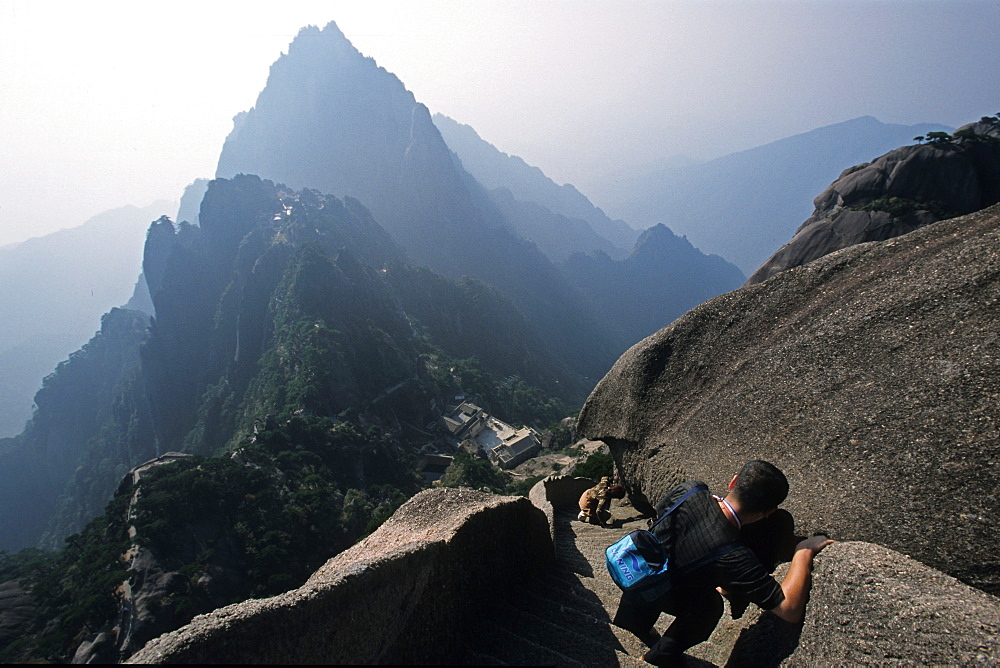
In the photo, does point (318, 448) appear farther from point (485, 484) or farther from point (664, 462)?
point (664, 462)

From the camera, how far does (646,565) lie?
2.57 meters

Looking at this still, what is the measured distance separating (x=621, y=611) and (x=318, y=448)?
4184 cm

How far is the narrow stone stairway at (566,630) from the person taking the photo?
3223 mm

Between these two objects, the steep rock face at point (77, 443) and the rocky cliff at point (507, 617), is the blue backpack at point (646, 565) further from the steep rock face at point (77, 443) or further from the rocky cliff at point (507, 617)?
the steep rock face at point (77, 443)

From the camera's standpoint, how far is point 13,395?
17900 cm

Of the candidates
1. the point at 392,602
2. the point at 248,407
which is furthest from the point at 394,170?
the point at 392,602

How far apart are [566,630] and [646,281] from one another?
605 feet

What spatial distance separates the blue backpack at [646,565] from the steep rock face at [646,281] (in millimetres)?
148811

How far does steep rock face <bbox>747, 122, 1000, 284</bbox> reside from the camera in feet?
78.1

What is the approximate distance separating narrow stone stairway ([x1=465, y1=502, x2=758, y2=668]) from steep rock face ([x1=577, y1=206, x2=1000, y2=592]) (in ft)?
4.22

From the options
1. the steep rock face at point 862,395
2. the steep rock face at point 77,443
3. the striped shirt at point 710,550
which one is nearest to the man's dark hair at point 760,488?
the striped shirt at point 710,550

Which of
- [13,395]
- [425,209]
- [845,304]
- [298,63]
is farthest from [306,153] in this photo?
[845,304]

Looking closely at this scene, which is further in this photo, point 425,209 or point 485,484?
point 425,209

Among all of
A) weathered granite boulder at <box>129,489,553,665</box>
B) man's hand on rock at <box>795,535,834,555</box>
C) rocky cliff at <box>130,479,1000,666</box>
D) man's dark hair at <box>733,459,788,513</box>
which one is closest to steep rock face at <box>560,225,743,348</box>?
weathered granite boulder at <box>129,489,553,665</box>
